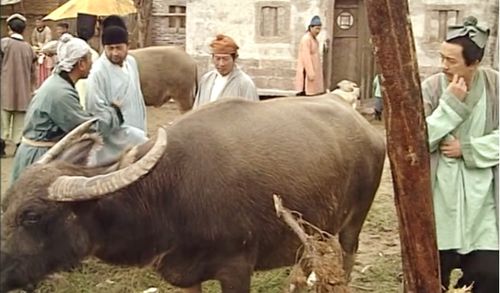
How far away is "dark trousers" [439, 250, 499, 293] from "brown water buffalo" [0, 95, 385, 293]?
85 centimetres

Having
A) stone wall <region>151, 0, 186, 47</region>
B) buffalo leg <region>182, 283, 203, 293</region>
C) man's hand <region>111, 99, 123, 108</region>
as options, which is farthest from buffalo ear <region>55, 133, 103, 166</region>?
stone wall <region>151, 0, 186, 47</region>

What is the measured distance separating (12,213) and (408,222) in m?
1.96

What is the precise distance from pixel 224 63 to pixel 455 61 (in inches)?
99.8

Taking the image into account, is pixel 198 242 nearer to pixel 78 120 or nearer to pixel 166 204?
pixel 166 204

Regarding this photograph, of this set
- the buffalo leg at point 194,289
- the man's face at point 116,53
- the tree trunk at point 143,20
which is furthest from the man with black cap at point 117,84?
the tree trunk at point 143,20

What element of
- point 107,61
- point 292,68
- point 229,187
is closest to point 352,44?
point 292,68

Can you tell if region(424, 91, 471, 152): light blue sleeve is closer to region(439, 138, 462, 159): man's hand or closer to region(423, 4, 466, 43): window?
region(439, 138, 462, 159): man's hand

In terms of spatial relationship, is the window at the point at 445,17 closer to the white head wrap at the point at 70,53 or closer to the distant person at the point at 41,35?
the distant person at the point at 41,35

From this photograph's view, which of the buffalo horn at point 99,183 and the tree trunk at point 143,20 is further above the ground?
the tree trunk at point 143,20

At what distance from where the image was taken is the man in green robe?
5.55m

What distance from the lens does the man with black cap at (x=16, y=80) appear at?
11.0 m

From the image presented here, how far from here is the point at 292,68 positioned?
55.8 feet

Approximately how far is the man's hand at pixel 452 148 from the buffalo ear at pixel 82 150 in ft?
6.32

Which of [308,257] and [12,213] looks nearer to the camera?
[308,257]
